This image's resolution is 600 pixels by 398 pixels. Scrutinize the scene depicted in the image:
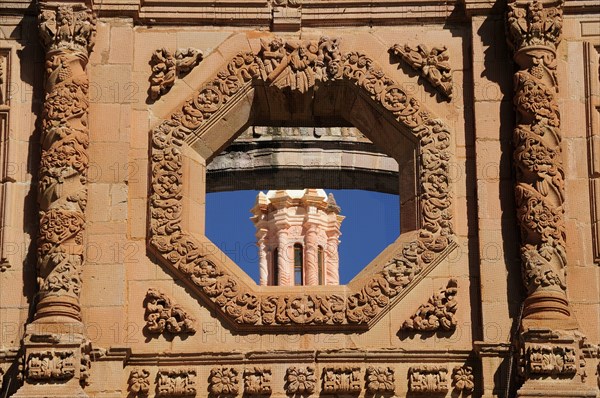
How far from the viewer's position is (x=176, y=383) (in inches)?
803

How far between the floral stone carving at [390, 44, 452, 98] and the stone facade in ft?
0.09

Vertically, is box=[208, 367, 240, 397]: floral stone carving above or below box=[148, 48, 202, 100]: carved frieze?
below

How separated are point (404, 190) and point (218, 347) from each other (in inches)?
102

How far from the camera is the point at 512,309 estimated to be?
20.6 metres

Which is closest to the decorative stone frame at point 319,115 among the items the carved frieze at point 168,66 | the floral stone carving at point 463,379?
the carved frieze at point 168,66

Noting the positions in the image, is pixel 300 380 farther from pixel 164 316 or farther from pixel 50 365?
pixel 50 365

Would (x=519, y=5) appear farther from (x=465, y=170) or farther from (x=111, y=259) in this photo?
(x=111, y=259)

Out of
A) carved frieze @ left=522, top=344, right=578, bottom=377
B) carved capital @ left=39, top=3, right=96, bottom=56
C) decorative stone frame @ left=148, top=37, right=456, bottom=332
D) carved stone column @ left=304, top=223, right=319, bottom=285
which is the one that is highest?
carved stone column @ left=304, top=223, right=319, bottom=285

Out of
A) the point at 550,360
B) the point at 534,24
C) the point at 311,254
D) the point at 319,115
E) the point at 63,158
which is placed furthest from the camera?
the point at 311,254

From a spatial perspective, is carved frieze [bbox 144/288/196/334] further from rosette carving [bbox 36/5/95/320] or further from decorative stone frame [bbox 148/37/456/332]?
rosette carving [bbox 36/5/95/320]

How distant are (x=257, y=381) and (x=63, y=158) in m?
2.95

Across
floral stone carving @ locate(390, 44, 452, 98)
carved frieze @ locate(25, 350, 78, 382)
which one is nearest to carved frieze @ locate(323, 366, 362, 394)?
carved frieze @ locate(25, 350, 78, 382)

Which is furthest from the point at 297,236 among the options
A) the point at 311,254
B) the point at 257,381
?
the point at 257,381

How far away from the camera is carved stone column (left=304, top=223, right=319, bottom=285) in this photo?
59.3m
